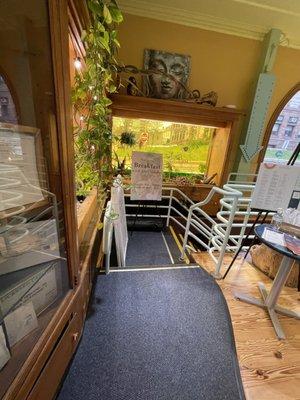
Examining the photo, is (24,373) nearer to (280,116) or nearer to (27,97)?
(27,97)

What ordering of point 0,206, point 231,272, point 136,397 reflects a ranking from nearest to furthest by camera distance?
point 0,206, point 136,397, point 231,272

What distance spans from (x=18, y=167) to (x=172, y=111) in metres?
2.51

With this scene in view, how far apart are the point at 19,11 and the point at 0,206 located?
0.73 metres

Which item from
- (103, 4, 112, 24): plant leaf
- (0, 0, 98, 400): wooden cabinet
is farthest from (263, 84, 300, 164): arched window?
(0, 0, 98, 400): wooden cabinet

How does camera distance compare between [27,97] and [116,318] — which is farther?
[116,318]

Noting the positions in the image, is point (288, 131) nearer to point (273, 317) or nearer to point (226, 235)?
point (226, 235)

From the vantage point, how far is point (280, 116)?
3.57m

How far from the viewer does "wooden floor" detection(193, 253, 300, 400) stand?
46.8 inches

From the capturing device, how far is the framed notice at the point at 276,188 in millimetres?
1702

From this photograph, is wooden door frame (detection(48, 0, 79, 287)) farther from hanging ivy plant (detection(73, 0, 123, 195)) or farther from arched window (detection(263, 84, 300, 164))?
arched window (detection(263, 84, 300, 164))

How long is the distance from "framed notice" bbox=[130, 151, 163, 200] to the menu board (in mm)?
1772

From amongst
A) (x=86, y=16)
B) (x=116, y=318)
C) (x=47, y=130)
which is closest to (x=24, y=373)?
(x=116, y=318)

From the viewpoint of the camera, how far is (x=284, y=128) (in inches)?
145

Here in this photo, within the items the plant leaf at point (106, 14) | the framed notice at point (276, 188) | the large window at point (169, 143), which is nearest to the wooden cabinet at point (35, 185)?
the plant leaf at point (106, 14)
